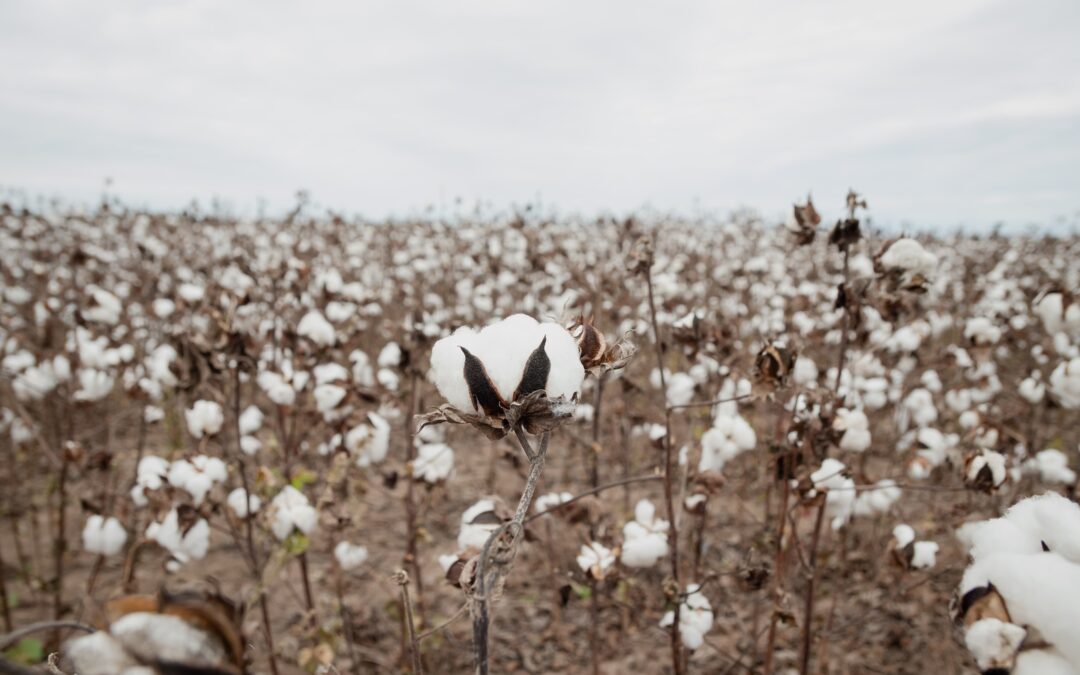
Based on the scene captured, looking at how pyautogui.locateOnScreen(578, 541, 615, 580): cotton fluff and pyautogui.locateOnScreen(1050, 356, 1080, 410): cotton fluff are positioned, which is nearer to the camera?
pyautogui.locateOnScreen(578, 541, 615, 580): cotton fluff

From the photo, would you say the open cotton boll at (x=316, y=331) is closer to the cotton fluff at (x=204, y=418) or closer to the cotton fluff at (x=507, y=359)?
the cotton fluff at (x=204, y=418)

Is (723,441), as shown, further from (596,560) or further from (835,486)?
(596,560)

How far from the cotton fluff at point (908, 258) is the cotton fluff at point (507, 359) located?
5.22 feet

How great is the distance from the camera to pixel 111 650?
1.98 ft

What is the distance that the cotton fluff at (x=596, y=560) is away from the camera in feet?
7.01

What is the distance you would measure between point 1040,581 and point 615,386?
20.2 ft

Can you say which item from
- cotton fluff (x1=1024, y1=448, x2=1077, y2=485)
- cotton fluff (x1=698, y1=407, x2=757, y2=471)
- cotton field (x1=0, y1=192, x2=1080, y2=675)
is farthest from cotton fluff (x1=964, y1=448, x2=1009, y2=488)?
cotton fluff (x1=1024, y1=448, x2=1077, y2=485)

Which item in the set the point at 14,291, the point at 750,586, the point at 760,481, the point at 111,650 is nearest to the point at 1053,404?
the point at 760,481

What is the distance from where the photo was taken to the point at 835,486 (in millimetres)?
2516

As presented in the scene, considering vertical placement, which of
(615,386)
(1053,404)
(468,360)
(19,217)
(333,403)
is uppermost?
(19,217)

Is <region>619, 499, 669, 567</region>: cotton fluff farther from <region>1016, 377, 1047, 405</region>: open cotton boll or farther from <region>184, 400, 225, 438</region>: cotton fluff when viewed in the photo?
<region>1016, 377, 1047, 405</region>: open cotton boll

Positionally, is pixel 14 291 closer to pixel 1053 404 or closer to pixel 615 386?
pixel 615 386

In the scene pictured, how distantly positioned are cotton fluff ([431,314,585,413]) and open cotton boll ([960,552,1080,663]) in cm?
70

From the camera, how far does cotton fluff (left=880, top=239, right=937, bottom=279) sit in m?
2.07
